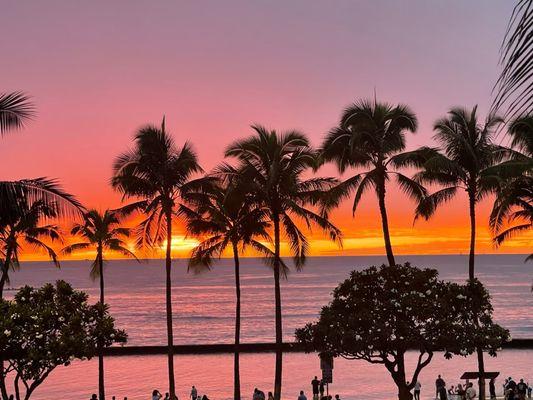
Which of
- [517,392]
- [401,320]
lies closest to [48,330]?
[401,320]

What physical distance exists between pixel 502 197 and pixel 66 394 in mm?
36292

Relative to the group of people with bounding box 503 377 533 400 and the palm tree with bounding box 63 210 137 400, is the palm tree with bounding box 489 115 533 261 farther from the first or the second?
the palm tree with bounding box 63 210 137 400

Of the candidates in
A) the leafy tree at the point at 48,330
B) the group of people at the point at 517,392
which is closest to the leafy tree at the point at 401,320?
the group of people at the point at 517,392

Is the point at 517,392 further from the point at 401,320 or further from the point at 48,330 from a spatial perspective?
the point at 48,330

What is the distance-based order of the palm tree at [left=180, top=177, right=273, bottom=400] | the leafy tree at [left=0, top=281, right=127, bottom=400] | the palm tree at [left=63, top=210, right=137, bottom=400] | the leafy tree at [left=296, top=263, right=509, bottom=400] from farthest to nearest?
the palm tree at [left=63, top=210, right=137, bottom=400], the palm tree at [left=180, top=177, right=273, bottom=400], the leafy tree at [left=296, top=263, right=509, bottom=400], the leafy tree at [left=0, top=281, right=127, bottom=400]

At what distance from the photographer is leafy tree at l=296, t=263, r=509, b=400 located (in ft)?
88.2

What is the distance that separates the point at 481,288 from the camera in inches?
1110

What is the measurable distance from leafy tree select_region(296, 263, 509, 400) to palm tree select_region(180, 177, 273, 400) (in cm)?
894

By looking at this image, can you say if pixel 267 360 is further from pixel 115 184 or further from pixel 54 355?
pixel 54 355

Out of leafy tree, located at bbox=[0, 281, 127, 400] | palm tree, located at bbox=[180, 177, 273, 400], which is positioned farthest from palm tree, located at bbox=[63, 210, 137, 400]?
leafy tree, located at bbox=[0, 281, 127, 400]

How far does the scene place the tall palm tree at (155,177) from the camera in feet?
115

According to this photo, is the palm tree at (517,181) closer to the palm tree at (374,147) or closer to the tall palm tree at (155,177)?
the palm tree at (374,147)

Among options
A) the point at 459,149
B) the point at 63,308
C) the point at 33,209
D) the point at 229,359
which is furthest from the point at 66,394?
the point at 33,209

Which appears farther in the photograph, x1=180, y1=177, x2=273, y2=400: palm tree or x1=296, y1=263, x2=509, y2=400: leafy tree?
x1=180, y1=177, x2=273, y2=400: palm tree
